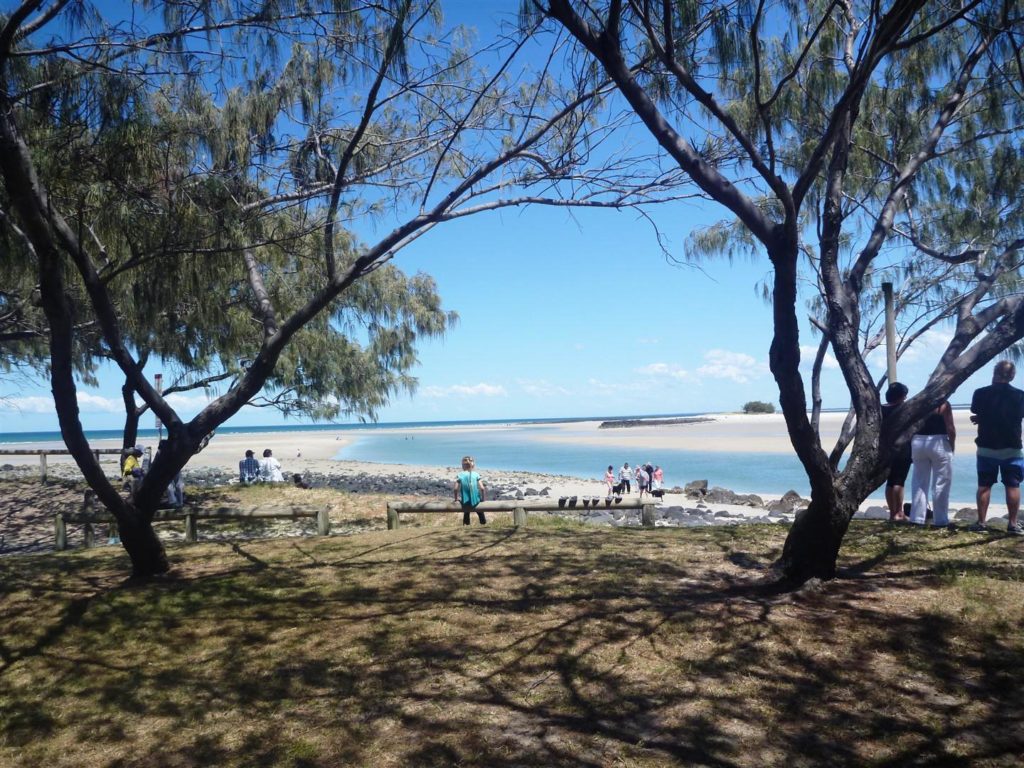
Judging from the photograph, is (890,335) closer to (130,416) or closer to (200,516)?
(200,516)

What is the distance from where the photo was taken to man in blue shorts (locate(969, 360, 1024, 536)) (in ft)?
22.2

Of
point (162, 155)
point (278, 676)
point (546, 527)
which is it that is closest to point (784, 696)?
point (278, 676)

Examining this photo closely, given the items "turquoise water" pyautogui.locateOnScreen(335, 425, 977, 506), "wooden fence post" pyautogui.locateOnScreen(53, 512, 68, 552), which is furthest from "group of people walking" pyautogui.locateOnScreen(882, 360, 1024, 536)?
"turquoise water" pyautogui.locateOnScreen(335, 425, 977, 506)

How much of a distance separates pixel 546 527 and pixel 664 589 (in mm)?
3426

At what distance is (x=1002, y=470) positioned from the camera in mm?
6875

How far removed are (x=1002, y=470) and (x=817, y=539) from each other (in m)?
2.60

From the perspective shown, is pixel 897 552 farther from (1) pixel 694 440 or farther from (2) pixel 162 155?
(1) pixel 694 440

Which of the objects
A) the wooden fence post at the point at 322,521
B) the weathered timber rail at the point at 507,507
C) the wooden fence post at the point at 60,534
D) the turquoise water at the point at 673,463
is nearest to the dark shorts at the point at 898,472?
the weathered timber rail at the point at 507,507

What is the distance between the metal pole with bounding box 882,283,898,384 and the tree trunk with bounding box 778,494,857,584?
2.50 m

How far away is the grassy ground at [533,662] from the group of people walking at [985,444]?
1.68ft

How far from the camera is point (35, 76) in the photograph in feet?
18.5

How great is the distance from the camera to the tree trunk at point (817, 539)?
543 centimetres

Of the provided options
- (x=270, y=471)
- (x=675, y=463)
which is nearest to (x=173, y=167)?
(x=270, y=471)

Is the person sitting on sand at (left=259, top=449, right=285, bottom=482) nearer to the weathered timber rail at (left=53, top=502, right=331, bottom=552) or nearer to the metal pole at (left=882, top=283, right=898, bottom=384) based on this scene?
the weathered timber rail at (left=53, top=502, right=331, bottom=552)
